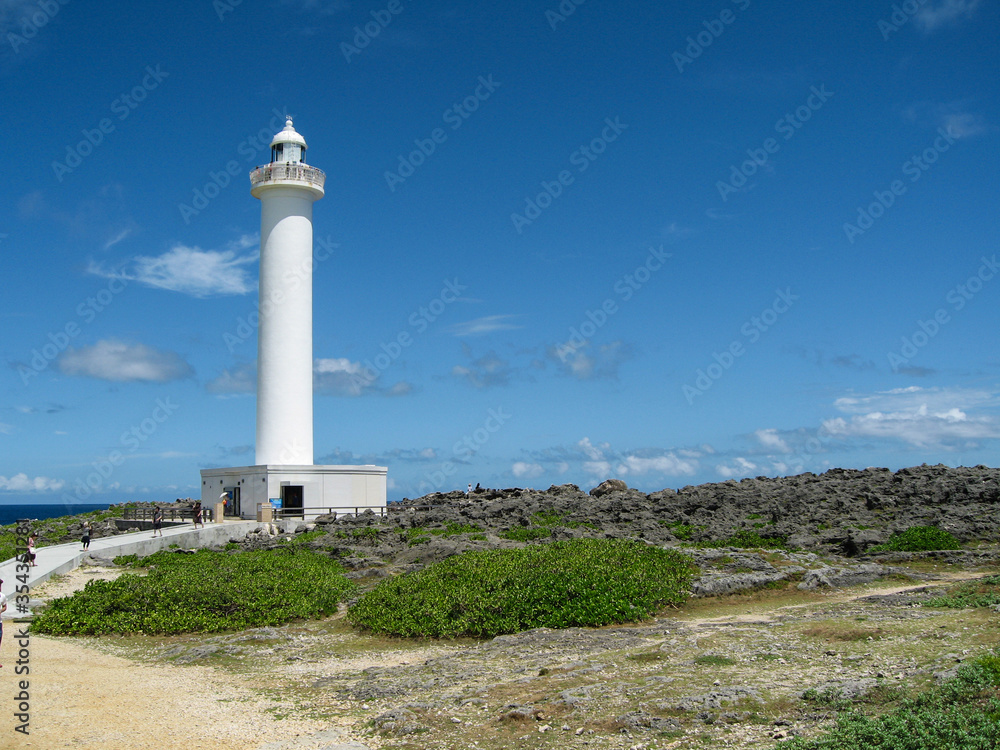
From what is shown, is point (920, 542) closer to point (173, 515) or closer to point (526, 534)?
point (526, 534)

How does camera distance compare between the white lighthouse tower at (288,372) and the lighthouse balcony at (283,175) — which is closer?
the white lighthouse tower at (288,372)

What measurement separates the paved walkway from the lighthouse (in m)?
4.90

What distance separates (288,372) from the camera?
41.9 meters

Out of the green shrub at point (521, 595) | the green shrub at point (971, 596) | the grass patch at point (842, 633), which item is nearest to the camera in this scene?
the grass patch at point (842, 633)

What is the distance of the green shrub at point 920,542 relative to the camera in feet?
80.6

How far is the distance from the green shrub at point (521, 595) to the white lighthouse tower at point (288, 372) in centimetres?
2127

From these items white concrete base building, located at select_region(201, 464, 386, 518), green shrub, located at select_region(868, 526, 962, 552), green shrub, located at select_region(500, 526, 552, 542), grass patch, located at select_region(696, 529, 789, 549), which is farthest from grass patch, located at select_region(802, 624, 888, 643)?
white concrete base building, located at select_region(201, 464, 386, 518)

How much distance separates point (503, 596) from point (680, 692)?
703 centimetres

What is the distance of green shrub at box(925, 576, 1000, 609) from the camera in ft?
49.8

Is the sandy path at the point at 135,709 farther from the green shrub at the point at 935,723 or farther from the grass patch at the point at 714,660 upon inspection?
the green shrub at the point at 935,723

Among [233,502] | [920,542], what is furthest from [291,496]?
[920,542]

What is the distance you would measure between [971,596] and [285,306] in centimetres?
3396

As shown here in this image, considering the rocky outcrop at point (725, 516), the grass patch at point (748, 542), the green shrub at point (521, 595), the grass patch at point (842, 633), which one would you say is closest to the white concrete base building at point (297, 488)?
the rocky outcrop at point (725, 516)

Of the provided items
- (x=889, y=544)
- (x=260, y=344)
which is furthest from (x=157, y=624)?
(x=260, y=344)
